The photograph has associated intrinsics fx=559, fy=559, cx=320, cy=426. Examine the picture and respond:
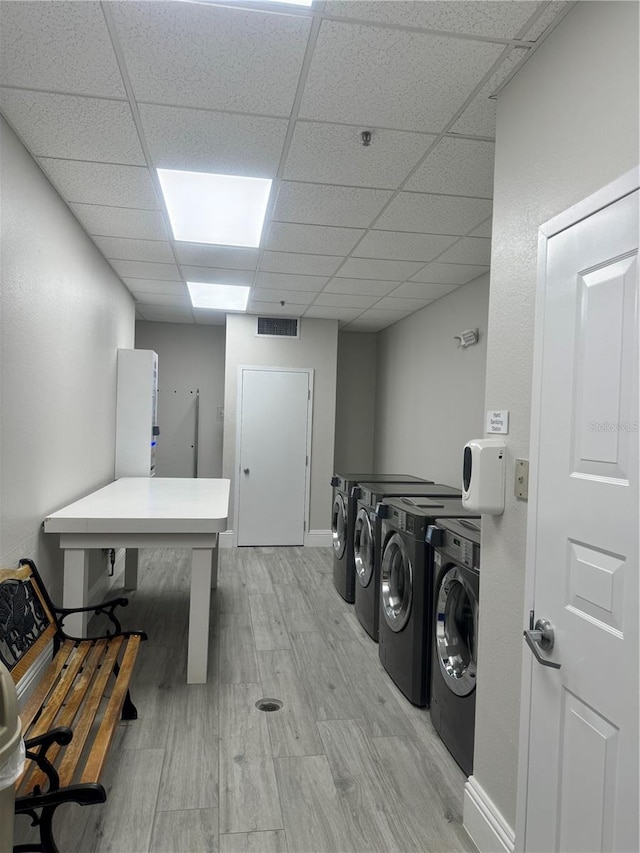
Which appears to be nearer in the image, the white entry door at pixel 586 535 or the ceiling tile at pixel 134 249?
the white entry door at pixel 586 535

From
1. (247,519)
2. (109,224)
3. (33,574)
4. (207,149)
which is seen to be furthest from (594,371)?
(247,519)

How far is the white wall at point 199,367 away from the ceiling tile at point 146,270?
225cm

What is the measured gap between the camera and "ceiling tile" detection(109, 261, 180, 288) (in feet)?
13.9

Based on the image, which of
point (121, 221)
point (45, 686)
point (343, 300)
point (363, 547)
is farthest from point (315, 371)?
point (45, 686)

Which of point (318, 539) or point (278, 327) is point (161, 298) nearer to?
point (278, 327)

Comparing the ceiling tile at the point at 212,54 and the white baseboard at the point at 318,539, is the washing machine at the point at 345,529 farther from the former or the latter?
the ceiling tile at the point at 212,54

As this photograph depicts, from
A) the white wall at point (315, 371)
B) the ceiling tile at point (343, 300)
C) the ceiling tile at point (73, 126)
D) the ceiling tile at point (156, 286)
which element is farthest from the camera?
the white wall at point (315, 371)

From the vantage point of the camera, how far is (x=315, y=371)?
625 cm

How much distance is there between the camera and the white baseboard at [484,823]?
1726 mm

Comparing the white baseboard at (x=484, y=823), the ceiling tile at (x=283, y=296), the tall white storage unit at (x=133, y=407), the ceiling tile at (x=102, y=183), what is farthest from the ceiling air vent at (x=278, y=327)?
the white baseboard at (x=484, y=823)

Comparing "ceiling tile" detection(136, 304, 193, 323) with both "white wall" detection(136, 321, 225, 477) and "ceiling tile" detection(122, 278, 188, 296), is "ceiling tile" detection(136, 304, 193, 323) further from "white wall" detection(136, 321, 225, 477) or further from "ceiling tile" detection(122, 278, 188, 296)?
"ceiling tile" detection(122, 278, 188, 296)

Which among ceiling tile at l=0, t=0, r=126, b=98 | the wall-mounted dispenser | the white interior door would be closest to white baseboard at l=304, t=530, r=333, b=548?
the white interior door

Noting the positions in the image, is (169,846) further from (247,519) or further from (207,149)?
(247,519)

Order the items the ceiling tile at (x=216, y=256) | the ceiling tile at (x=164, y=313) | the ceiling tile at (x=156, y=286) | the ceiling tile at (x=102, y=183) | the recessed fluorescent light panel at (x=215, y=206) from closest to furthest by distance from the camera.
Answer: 1. the ceiling tile at (x=102, y=183)
2. the recessed fluorescent light panel at (x=215, y=206)
3. the ceiling tile at (x=216, y=256)
4. the ceiling tile at (x=156, y=286)
5. the ceiling tile at (x=164, y=313)
